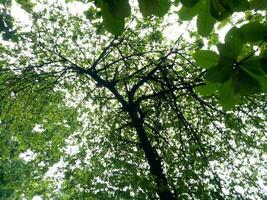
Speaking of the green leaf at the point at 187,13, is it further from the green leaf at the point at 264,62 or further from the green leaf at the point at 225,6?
the green leaf at the point at 264,62

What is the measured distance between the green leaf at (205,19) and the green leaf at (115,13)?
26 centimetres

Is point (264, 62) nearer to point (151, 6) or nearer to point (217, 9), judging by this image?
point (217, 9)

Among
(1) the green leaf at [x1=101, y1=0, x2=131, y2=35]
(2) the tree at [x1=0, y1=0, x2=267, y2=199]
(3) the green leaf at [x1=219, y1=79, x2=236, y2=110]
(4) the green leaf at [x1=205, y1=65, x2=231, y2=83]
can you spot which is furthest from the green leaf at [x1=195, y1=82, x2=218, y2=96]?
(2) the tree at [x1=0, y1=0, x2=267, y2=199]

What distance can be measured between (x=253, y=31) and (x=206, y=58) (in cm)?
14

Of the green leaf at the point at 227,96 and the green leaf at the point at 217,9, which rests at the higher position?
the green leaf at the point at 217,9

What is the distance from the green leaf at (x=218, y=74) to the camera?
88 cm

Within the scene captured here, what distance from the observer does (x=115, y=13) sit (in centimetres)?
89

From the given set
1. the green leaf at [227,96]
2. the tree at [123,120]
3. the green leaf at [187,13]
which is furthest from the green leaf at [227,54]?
the tree at [123,120]

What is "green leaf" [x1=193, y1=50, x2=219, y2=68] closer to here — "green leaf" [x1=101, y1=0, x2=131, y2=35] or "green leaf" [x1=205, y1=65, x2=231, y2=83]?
"green leaf" [x1=205, y1=65, x2=231, y2=83]

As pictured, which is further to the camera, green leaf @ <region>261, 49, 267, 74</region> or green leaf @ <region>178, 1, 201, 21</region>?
green leaf @ <region>178, 1, 201, 21</region>

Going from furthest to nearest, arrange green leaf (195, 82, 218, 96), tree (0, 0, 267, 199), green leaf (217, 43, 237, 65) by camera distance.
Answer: tree (0, 0, 267, 199)
green leaf (195, 82, 218, 96)
green leaf (217, 43, 237, 65)

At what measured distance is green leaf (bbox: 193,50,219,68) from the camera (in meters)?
0.92

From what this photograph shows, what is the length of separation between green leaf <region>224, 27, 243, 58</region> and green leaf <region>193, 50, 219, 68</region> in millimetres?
56

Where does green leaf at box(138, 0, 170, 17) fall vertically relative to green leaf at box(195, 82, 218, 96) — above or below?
above
